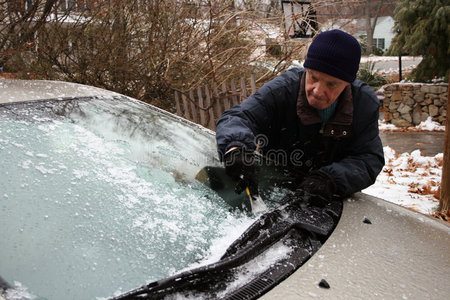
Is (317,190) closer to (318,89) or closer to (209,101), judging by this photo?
(318,89)

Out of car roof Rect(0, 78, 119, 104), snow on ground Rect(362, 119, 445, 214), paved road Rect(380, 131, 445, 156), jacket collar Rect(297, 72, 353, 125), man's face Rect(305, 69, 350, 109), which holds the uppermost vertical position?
car roof Rect(0, 78, 119, 104)

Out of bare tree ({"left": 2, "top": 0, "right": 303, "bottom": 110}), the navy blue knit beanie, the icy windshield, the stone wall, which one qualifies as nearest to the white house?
the stone wall

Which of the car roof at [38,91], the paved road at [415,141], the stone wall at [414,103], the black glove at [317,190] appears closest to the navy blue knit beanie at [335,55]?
the black glove at [317,190]

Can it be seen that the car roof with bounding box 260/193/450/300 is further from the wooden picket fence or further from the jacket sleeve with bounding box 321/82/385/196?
the wooden picket fence

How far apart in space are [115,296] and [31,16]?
4050mm

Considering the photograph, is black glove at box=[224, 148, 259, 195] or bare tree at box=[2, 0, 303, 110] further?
bare tree at box=[2, 0, 303, 110]

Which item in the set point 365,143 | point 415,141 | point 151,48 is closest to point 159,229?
point 365,143

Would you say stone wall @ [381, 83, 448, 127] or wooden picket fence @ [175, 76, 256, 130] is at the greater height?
wooden picket fence @ [175, 76, 256, 130]

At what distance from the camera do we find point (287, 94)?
2059mm

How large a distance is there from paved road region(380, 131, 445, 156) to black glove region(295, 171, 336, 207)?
18.3 feet

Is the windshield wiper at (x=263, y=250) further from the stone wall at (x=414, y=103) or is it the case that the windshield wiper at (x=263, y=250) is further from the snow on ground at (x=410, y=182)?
the stone wall at (x=414, y=103)

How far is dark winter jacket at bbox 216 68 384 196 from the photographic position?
1842 millimetres

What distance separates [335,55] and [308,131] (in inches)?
16.5

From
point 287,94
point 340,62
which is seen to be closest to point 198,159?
point 287,94
